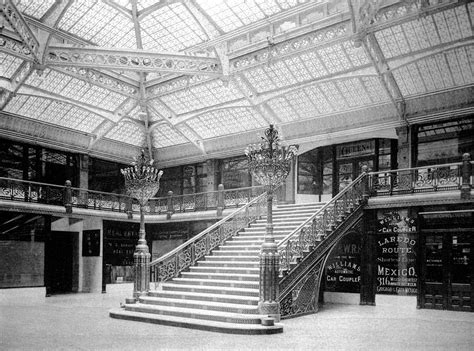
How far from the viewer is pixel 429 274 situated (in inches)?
575

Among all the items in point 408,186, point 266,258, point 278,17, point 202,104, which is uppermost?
point 278,17

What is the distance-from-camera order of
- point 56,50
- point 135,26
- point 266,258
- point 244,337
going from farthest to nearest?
point 135,26 → point 56,50 → point 266,258 → point 244,337

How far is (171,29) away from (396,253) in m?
10.6

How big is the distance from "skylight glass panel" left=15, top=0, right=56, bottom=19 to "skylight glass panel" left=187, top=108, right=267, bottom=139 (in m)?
7.69

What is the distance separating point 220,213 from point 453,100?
9.62 metres

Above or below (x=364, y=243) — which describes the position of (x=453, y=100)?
above

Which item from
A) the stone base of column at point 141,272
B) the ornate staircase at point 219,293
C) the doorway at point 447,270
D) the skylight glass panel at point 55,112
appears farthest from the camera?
the skylight glass panel at point 55,112

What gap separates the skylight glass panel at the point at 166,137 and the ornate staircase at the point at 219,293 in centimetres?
809

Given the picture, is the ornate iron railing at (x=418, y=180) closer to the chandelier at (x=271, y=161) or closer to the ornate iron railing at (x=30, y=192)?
the chandelier at (x=271, y=161)

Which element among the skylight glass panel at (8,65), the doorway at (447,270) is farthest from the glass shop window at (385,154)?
the skylight glass panel at (8,65)

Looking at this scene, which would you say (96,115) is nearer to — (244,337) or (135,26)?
(135,26)

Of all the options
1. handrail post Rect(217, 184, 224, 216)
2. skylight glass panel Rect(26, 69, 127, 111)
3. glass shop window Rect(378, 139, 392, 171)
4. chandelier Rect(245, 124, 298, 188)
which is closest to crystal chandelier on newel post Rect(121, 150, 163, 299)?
chandelier Rect(245, 124, 298, 188)

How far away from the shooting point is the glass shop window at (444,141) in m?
14.9

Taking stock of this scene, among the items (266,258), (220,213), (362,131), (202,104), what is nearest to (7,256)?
(220,213)
